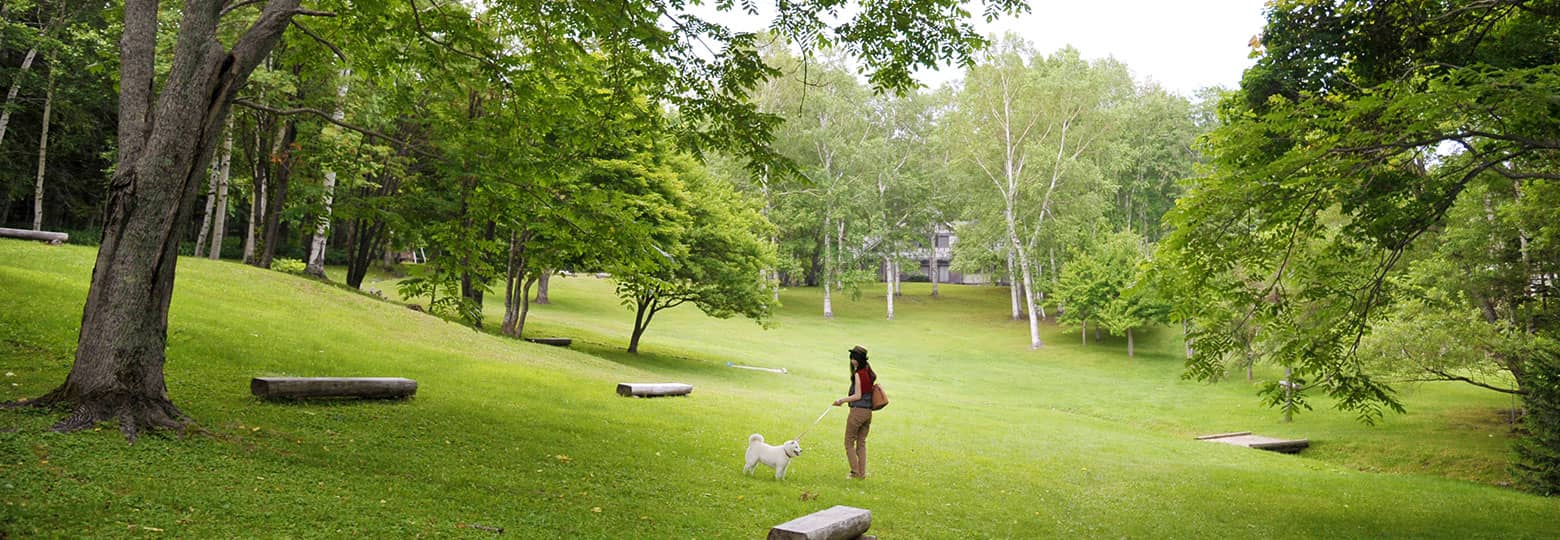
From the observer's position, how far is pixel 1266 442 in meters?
21.8

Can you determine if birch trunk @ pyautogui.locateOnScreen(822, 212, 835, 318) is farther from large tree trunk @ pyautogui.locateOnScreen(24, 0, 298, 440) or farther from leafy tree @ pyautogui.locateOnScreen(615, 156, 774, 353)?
large tree trunk @ pyautogui.locateOnScreen(24, 0, 298, 440)

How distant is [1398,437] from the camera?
2239 cm

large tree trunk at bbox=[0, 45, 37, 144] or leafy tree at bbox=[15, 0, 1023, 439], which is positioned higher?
large tree trunk at bbox=[0, 45, 37, 144]

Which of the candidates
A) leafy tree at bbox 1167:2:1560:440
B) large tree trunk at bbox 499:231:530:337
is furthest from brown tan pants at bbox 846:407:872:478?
large tree trunk at bbox 499:231:530:337

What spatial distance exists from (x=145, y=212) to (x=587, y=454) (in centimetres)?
544

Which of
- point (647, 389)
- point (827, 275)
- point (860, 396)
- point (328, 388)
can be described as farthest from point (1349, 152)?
point (827, 275)

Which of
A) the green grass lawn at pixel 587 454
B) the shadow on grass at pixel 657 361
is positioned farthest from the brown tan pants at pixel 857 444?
the shadow on grass at pixel 657 361

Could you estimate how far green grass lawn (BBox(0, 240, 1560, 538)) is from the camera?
22.9ft

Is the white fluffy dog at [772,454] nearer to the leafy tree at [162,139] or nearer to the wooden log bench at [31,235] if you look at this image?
the leafy tree at [162,139]

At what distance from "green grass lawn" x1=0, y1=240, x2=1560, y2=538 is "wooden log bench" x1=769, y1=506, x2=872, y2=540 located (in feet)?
3.93

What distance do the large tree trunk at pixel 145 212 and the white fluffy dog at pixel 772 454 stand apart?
6.24 metres

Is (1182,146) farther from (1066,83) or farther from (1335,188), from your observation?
(1335,188)

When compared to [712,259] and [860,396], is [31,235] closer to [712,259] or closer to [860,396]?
[712,259]

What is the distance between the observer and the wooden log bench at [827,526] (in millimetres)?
6328
